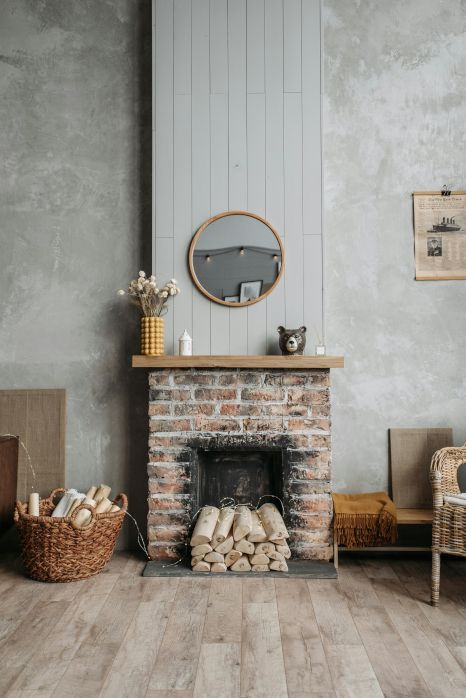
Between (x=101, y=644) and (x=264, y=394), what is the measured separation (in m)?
1.54

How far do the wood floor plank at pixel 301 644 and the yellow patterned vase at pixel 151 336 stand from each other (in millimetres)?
1411

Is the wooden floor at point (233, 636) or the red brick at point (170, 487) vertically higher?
the red brick at point (170, 487)

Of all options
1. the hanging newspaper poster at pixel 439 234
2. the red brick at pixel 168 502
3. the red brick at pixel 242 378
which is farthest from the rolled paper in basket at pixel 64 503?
the hanging newspaper poster at pixel 439 234

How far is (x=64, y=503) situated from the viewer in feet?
11.0

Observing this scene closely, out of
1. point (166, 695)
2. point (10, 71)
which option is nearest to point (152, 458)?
point (166, 695)

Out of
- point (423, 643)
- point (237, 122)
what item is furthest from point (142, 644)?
point (237, 122)

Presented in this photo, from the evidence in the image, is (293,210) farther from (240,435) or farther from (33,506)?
(33,506)

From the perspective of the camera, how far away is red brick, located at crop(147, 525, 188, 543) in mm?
3357

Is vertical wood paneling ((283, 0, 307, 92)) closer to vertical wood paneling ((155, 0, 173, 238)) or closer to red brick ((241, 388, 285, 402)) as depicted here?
vertical wood paneling ((155, 0, 173, 238))

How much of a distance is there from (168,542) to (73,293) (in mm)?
1611

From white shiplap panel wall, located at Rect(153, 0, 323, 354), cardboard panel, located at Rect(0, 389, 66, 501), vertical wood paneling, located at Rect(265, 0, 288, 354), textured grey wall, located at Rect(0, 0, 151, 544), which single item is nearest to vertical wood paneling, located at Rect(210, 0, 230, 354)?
white shiplap panel wall, located at Rect(153, 0, 323, 354)

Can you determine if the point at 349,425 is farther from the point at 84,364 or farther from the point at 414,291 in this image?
the point at 84,364

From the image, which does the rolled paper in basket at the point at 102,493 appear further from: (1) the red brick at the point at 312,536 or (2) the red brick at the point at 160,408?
(1) the red brick at the point at 312,536

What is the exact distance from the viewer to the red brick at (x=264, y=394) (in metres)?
3.37
